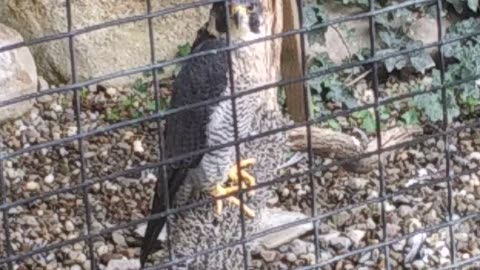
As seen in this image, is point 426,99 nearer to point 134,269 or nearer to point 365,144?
point 365,144

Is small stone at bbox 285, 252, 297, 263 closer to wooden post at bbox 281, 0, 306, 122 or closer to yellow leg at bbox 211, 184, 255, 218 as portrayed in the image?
yellow leg at bbox 211, 184, 255, 218

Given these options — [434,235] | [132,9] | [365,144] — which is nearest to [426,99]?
[365,144]

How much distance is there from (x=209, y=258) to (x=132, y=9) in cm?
151

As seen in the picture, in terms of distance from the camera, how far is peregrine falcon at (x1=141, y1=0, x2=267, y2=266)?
12.6 ft

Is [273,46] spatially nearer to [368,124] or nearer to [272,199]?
[272,199]

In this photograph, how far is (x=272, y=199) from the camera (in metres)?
4.60

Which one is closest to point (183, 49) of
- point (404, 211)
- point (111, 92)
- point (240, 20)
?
point (111, 92)

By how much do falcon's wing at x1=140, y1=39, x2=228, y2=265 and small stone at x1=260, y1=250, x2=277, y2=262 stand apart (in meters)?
0.47

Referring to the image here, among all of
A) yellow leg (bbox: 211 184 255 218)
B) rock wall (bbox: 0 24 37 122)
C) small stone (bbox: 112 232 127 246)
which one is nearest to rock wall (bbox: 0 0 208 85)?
rock wall (bbox: 0 24 37 122)

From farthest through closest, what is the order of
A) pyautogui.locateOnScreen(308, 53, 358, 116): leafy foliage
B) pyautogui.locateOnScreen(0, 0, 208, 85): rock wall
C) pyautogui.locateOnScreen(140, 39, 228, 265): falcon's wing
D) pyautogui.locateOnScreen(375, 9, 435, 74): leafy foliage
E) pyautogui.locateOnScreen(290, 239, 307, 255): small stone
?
pyautogui.locateOnScreen(0, 0, 208, 85): rock wall, pyautogui.locateOnScreen(375, 9, 435, 74): leafy foliage, pyautogui.locateOnScreen(308, 53, 358, 116): leafy foliage, pyautogui.locateOnScreen(290, 239, 307, 255): small stone, pyautogui.locateOnScreen(140, 39, 228, 265): falcon's wing

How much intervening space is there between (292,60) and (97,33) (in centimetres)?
102

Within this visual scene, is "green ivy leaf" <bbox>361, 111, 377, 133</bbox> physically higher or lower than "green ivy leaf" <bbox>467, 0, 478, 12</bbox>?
lower

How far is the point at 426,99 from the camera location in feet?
16.4

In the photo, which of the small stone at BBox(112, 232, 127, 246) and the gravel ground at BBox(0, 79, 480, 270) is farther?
the small stone at BBox(112, 232, 127, 246)
